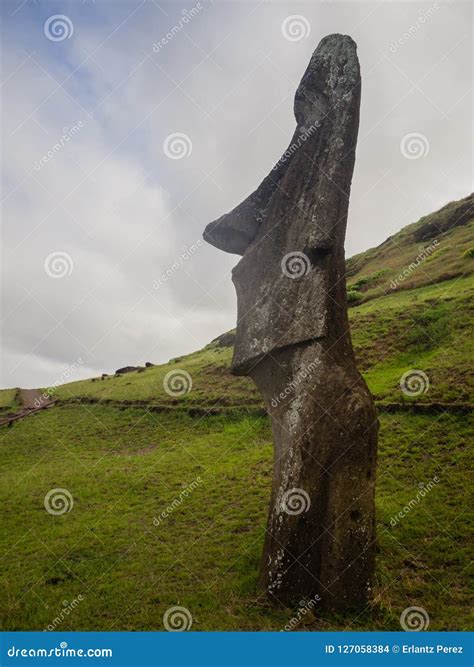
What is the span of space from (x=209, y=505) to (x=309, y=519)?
6.27 metres

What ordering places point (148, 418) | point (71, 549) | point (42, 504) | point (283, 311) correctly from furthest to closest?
point (148, 418) < point (42, 504) < point (71, 549) < point (283, 311)

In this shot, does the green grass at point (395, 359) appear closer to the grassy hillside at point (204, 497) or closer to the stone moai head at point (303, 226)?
the grassy hillside at point (204, 497)

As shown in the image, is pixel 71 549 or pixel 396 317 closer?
pixel 71 549

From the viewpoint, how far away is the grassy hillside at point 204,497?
816 centimetres

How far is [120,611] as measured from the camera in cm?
808

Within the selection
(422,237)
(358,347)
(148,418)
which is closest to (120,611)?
(148,418)

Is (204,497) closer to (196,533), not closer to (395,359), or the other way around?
(196,533)

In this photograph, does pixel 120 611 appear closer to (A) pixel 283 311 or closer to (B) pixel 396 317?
(A) pixel 283 311

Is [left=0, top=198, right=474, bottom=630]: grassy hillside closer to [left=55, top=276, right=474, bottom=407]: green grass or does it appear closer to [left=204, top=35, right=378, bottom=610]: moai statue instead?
→ [left=55, top=276, right=474, bottom=407]: green grass

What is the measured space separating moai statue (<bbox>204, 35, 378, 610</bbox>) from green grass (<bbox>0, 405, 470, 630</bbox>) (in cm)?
69

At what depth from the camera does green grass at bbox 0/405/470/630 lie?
26.0 feet

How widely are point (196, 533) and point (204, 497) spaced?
2.34 m

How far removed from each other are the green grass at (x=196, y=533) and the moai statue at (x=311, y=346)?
690 mm

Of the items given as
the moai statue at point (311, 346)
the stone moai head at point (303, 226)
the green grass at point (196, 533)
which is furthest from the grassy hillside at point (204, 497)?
the stone moai head at point (303, 226)
